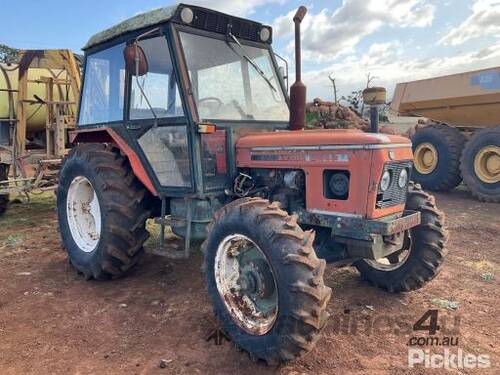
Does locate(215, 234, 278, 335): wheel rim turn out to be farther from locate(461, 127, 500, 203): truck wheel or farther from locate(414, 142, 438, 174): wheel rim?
locate(414, 142, 438, 174): wheel rim

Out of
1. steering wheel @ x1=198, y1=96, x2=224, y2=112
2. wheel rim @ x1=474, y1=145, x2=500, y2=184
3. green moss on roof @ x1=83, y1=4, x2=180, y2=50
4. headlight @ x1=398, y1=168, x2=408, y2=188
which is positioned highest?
green moss on roof @ x1=83, y1=4, x2=180, y2=50

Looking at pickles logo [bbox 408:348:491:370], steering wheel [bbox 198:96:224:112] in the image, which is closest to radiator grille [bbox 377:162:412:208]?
pickles logo [bbox 408:348:491:370]

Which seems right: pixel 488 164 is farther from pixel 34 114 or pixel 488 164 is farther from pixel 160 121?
pixel 34 114

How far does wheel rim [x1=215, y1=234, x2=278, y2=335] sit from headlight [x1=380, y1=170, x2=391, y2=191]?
1019 mm

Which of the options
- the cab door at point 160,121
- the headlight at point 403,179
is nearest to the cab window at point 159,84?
the cab door at point 160,121

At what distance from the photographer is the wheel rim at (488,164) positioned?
27.2 feet

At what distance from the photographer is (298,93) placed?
13.1 ft

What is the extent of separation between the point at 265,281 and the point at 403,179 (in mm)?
1407

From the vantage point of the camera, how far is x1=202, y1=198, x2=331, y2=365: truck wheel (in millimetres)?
2678

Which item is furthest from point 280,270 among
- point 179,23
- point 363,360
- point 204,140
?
point 179,23

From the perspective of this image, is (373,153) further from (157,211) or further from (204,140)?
(157,211)

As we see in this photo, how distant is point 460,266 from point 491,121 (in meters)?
5.19

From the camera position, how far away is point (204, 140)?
12.4ft

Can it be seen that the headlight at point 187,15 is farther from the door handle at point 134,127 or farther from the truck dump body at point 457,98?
the truck dump body at point 457,98
